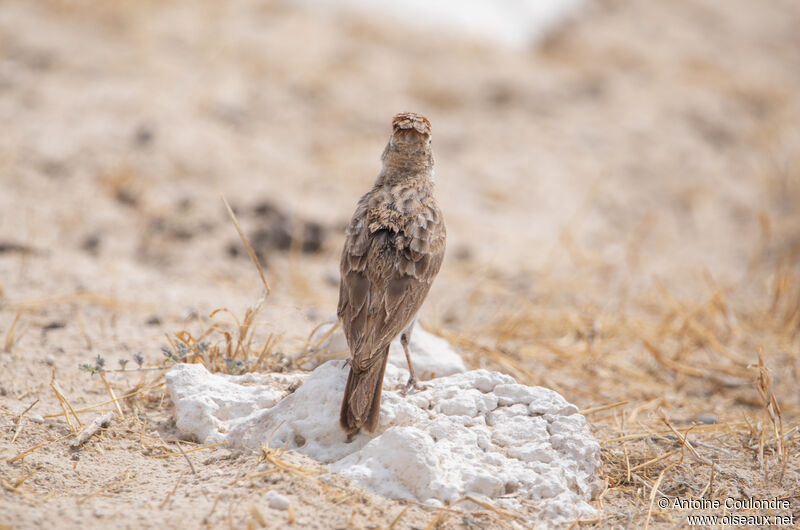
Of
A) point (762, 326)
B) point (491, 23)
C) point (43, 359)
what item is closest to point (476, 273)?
point (762, 326)

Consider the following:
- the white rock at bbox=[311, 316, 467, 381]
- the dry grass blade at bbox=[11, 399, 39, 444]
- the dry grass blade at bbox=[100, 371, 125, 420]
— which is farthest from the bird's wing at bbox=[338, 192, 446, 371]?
the dry grass blade at bbox=[11, 399, 39, 444]

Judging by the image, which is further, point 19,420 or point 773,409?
point 773,409

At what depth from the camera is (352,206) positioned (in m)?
6.65

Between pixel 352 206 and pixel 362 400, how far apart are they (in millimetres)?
4014

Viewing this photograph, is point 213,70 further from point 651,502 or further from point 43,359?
point 651,502

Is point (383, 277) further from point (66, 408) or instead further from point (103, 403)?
point (66, 408)

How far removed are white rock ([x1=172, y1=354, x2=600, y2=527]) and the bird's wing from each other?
245mm

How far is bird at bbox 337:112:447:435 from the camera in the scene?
2.83 m

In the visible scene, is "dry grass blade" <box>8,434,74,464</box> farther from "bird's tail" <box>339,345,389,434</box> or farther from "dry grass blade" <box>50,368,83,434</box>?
"bird's tail" <box>339,345,389,434</box>

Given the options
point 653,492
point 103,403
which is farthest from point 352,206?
point 653,492

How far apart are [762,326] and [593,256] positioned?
1664mm

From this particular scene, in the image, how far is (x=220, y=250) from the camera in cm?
577

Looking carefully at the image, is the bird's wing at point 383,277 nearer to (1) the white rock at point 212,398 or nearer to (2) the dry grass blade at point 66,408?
(1) the white rock at point 212,398

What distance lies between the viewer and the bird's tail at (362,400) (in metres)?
2.77
